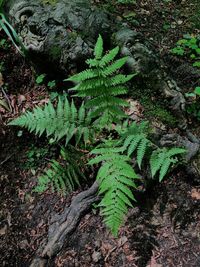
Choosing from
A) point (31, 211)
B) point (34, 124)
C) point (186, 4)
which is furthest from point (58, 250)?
point (186, 4)

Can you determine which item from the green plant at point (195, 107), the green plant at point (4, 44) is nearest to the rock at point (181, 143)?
the green plant at point (195, 107)

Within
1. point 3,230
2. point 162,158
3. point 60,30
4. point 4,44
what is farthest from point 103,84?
point 4,44

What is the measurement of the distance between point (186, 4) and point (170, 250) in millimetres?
3775

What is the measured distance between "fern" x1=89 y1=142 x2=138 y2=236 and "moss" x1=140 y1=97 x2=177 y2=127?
0.59 meters

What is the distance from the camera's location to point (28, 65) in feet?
14.7

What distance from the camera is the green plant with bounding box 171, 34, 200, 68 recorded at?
4.35m

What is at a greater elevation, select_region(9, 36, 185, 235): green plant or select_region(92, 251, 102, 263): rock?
select_region(9, 36, 185, 235): green plant

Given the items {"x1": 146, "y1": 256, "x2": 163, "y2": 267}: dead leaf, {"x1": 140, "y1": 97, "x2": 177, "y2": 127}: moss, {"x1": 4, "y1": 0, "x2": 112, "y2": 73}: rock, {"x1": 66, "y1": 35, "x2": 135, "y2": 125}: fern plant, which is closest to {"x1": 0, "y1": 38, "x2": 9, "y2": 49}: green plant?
{"x1": 4, "y1": 0, "x2": 112, "y2": 73}: rock

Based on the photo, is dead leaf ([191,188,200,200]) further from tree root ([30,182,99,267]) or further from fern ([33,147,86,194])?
fern ([33,147,86,194])

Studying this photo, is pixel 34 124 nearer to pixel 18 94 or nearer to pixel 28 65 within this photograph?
pixel 18 94

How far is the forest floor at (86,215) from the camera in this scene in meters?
3.01

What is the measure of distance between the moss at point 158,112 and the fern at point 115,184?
0.59m

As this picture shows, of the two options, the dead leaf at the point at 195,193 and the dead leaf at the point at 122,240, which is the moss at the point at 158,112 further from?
the dead leaf at the point at 122,240

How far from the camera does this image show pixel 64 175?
3.38 meters
